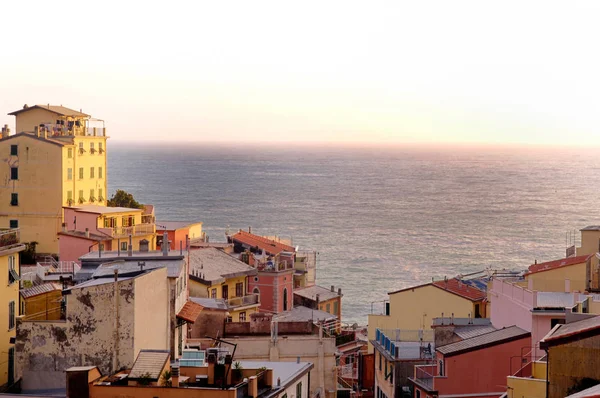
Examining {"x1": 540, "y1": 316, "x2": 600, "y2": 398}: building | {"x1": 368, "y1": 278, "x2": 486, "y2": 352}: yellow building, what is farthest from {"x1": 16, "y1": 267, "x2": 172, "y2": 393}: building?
{"x1": 368, "y1": 278, "x2": 486, "y2": 352}: yellow building

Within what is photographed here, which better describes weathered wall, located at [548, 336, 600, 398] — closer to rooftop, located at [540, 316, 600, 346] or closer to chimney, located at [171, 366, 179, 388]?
rooftop, located at [540, 316, 600, 346]

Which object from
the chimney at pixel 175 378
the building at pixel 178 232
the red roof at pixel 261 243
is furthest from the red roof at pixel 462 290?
the chimney at pixel 175 378

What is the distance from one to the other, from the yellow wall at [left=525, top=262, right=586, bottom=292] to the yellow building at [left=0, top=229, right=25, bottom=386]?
1239 cm

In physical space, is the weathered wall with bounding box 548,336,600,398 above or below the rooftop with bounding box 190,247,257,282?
above

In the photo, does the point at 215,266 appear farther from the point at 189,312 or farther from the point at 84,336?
the point at 84,336

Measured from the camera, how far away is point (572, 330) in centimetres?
1650

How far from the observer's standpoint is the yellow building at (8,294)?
23.1 meters

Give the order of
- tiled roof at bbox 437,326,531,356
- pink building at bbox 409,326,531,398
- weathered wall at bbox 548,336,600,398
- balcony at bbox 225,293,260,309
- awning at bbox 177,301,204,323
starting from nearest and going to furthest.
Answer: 1. weathered wall at bbox 548,336,600,398
2. awning at bbox 177,301,204,323
3. pink building at bbox 409,326,531,398
4. tiled roof at bbox 437,326,531,356
5. balcony at bbox 225,293,260,309

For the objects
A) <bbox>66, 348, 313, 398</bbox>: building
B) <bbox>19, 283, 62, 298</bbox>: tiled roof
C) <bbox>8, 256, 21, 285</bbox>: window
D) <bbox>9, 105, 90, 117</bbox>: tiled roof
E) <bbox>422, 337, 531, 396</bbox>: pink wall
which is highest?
<bbox>9, 105, 90, 117</bbox>: tiled roof

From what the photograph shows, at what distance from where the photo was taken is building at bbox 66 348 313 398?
1842 centimetres

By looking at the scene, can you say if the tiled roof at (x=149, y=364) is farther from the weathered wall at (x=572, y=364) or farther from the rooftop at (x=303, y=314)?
the rooftop at (x=303, y=314)

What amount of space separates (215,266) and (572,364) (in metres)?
30.5

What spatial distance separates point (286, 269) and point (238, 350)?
68.7 feet

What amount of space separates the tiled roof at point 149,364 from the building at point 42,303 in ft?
11.0
